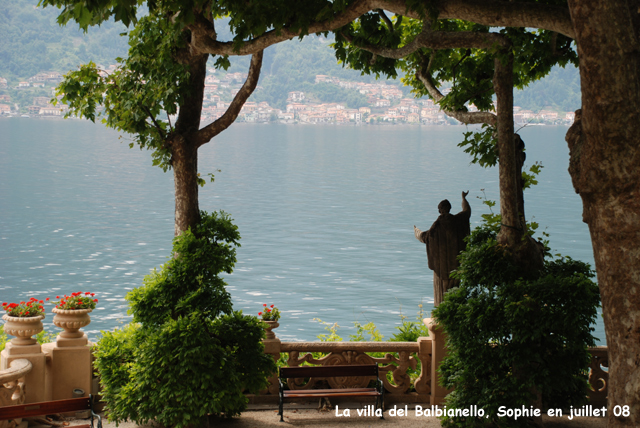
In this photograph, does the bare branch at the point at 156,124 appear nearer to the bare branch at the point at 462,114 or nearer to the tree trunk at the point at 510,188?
the bare branch at the point at 462,114

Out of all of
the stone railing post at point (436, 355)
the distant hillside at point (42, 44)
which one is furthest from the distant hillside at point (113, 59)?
the stone railing post at point (436, 355)

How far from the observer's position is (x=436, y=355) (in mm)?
7707

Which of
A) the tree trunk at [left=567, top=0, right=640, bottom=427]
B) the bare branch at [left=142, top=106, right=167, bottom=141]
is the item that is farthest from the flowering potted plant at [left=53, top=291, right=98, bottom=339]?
the tree trunk at [left=567, top=0, right=640, bottom=427]

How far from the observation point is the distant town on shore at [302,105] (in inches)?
4744

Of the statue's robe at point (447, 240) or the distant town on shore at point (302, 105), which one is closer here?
the statue's robe at point (447, 240)

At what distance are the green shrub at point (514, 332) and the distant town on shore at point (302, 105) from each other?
104877mm

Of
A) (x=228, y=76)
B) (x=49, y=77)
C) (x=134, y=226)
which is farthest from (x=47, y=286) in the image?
(x=228, y=76)

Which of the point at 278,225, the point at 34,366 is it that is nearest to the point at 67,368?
the point at 34,366

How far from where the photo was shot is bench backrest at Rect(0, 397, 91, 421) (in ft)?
20.4

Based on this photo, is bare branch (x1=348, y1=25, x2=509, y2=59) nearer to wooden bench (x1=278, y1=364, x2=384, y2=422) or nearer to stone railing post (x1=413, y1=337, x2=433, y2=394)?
stone railing post (x1=413, y1=337, x2=433, y2=394)

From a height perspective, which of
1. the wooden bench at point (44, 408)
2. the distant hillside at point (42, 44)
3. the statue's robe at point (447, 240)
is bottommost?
the wooden bench at point (44, 408)

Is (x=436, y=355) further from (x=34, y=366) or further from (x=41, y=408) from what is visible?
(x=34, y=366)

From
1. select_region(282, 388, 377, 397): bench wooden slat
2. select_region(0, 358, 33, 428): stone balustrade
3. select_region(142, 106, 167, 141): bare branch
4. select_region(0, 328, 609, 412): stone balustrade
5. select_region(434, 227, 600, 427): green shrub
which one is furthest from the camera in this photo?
select_region(0, 328, 609, 412): stone balustrade

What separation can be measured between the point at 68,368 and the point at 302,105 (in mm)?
145442
